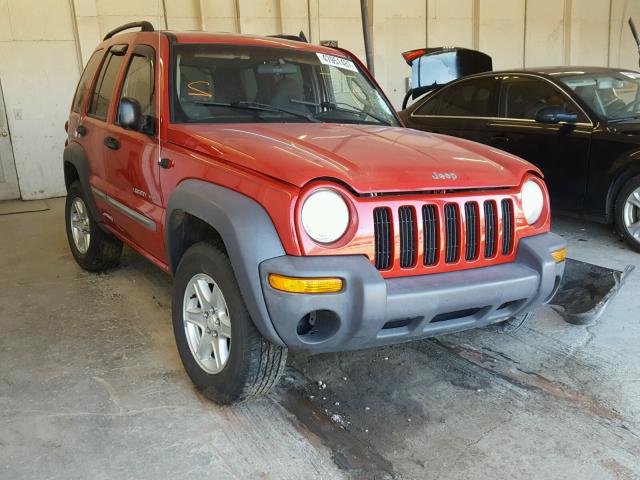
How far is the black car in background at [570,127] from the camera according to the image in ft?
16.6

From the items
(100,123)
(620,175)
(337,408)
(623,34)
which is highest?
(623,34)

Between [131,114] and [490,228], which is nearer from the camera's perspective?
[490,228]

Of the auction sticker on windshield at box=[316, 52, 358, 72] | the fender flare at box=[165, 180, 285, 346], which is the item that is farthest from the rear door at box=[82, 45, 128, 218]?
the fender flare at box=[165, 180, 285, 346]

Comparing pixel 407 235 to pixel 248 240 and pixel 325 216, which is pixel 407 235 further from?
pixel 248 240

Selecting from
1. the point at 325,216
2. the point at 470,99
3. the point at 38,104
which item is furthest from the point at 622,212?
the point at 38,104

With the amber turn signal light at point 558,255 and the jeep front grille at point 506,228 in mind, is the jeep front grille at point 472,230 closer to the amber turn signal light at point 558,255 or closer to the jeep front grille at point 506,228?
the jeep front grille at point 506,228

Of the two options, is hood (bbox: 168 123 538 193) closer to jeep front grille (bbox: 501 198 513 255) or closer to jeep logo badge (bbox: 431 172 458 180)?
jeep logo badge (bbox: 431 172 458 180)

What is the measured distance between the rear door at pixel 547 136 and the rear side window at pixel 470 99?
0.14 m

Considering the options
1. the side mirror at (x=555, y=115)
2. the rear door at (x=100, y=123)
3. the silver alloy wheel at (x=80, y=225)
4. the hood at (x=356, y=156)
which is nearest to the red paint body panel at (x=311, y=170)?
the hood at (x=356, y=156)

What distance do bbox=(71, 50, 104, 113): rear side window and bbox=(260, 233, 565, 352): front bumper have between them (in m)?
2.98

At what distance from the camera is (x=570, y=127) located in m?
5.31

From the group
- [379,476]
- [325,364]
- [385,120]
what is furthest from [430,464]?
[385,120]

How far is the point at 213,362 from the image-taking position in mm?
2814

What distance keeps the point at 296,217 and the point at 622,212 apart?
12.6ft
